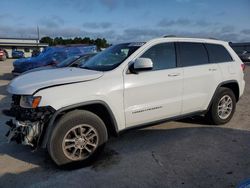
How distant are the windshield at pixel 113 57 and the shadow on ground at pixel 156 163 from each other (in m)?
1.38

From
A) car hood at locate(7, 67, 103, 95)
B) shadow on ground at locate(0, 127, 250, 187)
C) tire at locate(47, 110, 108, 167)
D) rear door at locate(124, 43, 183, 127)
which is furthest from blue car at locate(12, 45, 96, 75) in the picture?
tire at locate(47, 110, 108, 167)

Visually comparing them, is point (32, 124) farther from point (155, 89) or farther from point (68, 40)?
point (68, 40)

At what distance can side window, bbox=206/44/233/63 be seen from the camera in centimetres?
554

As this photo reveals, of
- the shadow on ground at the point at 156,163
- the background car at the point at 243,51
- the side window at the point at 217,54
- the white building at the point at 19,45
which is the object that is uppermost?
the white building at the point at 19,45

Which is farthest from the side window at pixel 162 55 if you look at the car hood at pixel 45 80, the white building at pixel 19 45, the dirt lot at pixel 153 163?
the white building at pixel 19 45

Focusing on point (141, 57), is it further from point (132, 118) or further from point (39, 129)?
point (39, 129)

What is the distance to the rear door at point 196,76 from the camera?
500cm

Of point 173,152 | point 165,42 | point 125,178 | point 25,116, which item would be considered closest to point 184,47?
point 165,42

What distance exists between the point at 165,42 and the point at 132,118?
1.50 metres

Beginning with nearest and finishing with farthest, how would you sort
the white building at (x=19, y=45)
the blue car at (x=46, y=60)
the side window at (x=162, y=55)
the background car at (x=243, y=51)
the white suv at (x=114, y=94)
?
the white suv at (x=114, y=94)
the side window at (x=162, y=55)
the blue car at (x=46, y=60)
the background car at (x=243, y=51)
the white building at (x=19, y=45)

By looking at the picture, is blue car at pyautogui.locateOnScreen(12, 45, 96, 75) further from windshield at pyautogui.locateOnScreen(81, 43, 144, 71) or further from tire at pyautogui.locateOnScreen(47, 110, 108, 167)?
tire at pyautogui.locateOnScreen(47, 110, 108, 167)

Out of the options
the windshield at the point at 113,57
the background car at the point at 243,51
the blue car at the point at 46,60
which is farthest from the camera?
the background car at the point at 243,51

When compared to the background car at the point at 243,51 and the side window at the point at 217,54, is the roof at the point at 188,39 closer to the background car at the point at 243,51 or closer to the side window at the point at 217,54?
the side window at the point at 217,54

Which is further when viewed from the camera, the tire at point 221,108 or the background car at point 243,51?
the background car at point 243,51
